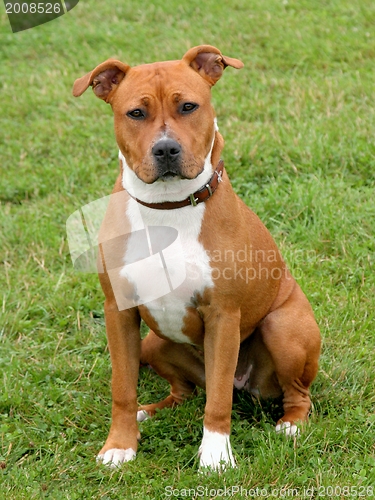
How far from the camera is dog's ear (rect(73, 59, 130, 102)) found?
155 inches

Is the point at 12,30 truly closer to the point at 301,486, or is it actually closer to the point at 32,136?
the point at 32,136

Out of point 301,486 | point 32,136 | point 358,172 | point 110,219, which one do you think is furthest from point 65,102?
point 301,486

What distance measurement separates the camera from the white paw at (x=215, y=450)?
3.85 m

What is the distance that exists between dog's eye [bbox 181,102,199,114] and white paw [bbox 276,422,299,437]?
176 centimetres

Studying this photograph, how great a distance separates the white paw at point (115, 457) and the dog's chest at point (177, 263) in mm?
753

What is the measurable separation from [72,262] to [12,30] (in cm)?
491

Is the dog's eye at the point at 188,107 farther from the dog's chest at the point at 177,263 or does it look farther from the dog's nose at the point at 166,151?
the dog's chest at the point at 177,263

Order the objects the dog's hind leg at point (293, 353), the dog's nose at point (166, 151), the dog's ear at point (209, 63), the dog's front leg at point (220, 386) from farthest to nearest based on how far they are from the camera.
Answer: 1. the dog's hind leg at point (293, 353)
2. the dog's ear at point (209, 63)
3. the dog's front leg at point (220, 386)
4. the dog's nose at point (166, 151)

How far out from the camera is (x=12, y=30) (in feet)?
31.6

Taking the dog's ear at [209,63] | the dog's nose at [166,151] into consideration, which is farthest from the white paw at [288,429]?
the dog's ear at [209,63]

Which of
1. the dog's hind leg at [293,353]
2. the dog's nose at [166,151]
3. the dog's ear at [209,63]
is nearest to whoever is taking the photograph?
the dog's nose at [166,151]

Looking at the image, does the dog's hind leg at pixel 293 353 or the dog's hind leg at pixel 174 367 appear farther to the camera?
the dog's hind leg at pixel 174 367

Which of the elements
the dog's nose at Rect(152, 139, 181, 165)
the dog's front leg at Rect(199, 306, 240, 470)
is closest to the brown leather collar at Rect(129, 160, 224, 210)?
the dog's nose at Rect(152, 139, 181, 165)

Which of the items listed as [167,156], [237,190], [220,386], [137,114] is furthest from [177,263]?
[237,190]
